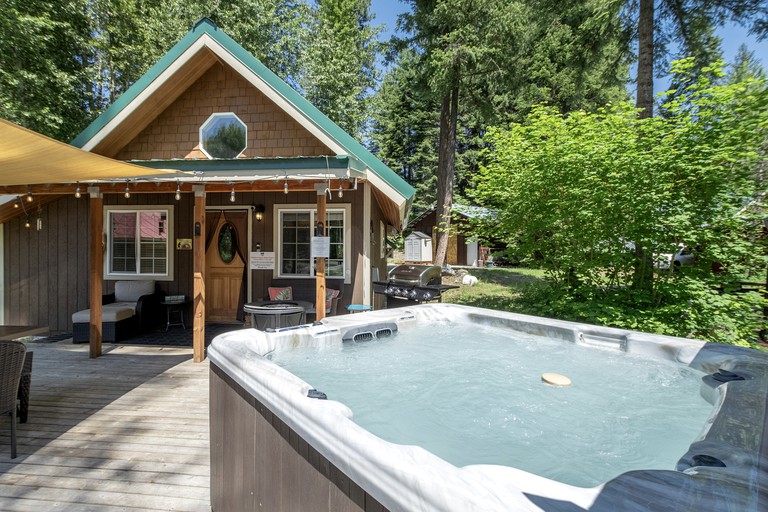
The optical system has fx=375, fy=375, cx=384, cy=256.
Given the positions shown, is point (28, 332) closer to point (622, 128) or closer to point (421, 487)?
point (421, 487)

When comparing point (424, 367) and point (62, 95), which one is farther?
point (62, 95)

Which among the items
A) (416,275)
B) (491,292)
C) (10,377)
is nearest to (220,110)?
(416,275)

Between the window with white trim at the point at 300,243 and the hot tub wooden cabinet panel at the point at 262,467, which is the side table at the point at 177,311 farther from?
the hot tub wooden cabinet panel at the point at 262,467

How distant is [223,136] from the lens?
6.21 m

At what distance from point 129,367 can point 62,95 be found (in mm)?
11367

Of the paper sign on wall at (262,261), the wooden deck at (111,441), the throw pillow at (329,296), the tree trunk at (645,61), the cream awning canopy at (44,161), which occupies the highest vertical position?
the tree trunk at (645,61)

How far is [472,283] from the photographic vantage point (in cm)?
1211

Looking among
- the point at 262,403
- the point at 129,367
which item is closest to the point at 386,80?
the point at 129,367

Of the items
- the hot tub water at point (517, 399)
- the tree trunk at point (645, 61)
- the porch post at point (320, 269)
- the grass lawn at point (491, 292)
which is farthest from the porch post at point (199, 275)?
the tree trunk at point (645, 61)

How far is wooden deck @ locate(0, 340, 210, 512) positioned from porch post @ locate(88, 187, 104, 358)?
0.42m

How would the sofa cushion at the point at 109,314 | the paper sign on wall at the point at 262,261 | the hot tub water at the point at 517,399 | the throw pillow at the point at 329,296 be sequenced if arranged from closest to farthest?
the hot tub water at the point at 517,399
the sofa cushion at the point at 109,314
the throw pillow at the point at 329,296
the paper sign on wall at the point at 262,261

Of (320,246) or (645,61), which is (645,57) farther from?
(320,246)

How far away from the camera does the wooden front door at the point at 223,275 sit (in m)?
6.63

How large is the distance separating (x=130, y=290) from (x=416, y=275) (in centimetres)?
483
